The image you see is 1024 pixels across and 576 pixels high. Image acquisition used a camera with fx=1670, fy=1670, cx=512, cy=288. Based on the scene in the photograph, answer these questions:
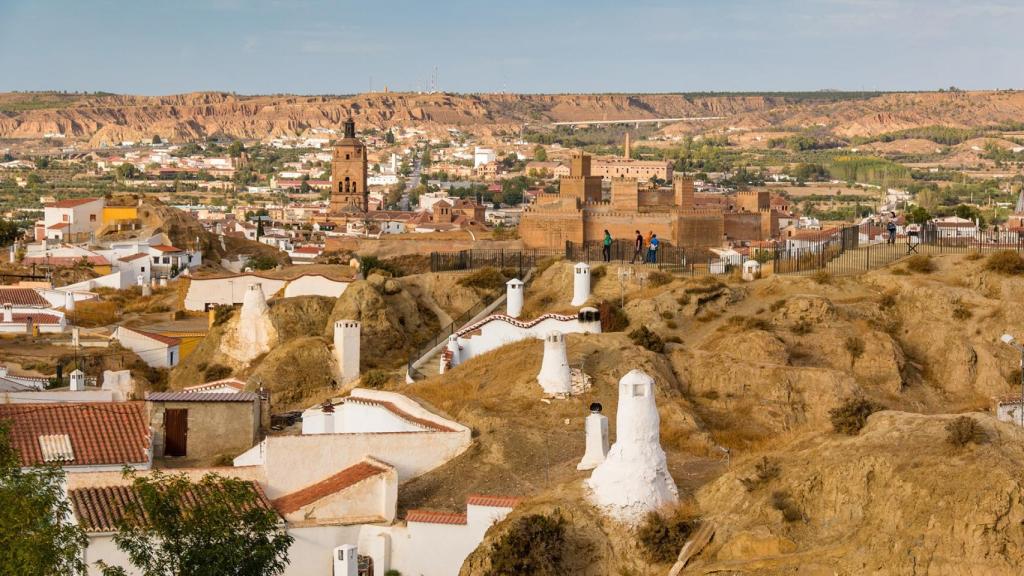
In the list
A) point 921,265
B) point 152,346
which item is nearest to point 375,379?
point 921,265

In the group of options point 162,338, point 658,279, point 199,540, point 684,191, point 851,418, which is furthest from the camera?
point 684,191

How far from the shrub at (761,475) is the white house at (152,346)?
25.1 meters

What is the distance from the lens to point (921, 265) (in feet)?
94.0

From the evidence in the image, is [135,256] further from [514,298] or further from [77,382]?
[77,382]

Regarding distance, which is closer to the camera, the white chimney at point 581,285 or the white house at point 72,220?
the white chimney at point 581,285

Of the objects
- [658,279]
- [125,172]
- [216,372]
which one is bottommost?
[125,172]

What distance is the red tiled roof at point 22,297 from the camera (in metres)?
45.5

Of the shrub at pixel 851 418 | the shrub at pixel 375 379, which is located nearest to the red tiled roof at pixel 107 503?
the shrub at pixel 851 418

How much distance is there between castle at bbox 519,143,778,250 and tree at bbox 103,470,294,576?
30.1m

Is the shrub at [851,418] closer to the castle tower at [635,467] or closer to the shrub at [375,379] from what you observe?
the castle tower at [635,467]

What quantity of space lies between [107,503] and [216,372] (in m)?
14.7

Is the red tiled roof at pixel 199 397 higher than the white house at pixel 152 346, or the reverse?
the red tiled roof at pixel 199 397

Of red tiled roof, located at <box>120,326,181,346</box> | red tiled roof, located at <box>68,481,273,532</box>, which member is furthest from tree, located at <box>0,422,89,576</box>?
red tiled roof, located at <box>120,326,181,346</box>

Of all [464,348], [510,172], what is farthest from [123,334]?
[510,172]
